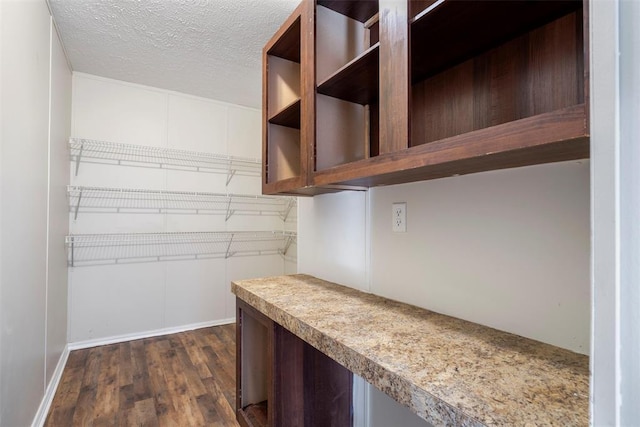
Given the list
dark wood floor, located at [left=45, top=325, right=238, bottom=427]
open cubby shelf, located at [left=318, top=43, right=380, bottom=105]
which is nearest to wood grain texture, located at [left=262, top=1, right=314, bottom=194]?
open cubby shelf, located at [left=318, top=43, right=380, bottom=105]

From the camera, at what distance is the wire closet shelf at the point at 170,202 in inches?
105

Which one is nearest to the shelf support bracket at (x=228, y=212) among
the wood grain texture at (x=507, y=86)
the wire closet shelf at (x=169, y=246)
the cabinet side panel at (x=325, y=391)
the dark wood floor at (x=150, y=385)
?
the wire closet shelf at (x=169, y=246)

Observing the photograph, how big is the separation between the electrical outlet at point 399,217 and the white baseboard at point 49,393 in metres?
2.06

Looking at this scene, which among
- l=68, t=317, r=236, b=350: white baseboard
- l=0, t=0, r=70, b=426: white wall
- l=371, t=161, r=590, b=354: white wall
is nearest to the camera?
l=371, t=161, r=590, b=354: white wall

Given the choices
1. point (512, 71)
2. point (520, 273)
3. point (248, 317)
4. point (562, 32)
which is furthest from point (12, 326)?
point (562, 32)

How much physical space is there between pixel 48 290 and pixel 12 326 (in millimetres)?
698

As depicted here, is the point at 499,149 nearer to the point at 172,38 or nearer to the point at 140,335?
the point at 172,38

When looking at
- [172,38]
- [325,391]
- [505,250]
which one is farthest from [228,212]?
[505,250]

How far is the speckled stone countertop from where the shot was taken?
0.58 m

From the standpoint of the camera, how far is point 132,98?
2857 mm

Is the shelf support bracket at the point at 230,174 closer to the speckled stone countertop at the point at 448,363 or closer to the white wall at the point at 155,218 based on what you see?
the white wall at the point at 155,218

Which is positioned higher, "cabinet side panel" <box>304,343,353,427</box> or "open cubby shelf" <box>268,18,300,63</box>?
"open cubby shelf" <box>268,18,300,63</box>

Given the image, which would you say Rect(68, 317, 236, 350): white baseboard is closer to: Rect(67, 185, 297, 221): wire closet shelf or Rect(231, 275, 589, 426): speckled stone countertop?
Rect(67, 185, 297, 221): wire closet shelf

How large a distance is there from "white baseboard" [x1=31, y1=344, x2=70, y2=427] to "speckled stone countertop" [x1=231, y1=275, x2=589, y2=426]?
1.53 metres
